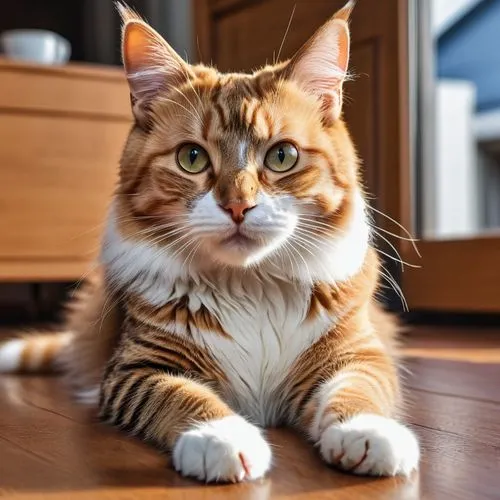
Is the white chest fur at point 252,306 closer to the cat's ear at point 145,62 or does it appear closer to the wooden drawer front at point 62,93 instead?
the cat's ear at point 145,62

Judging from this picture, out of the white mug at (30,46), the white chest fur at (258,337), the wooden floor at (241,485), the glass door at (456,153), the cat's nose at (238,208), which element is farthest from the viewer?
the white mug at (30,46)

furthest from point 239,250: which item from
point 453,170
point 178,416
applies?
point 453,170

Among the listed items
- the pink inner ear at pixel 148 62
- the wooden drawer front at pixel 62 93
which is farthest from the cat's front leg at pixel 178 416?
the wooden drawer front at pixel 62 93

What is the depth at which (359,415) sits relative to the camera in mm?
1026

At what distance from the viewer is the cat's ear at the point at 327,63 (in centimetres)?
126

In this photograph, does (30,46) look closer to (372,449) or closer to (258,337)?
(258,337)

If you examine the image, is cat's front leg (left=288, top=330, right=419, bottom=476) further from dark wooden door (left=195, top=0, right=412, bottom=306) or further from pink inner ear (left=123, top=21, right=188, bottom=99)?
dark wooden door (left=195, top=0, right=412, bottom=306)

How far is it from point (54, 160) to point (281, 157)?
1954mm

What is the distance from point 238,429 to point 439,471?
0.25 m

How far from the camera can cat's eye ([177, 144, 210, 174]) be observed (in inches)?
46.2

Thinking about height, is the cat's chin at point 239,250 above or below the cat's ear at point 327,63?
below

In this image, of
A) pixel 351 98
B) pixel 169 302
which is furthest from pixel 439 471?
pixel 351 98

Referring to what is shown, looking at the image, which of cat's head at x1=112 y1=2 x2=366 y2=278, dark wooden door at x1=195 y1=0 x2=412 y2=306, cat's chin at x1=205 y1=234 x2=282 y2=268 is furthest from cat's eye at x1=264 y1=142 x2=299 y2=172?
dark wooden door at x1=195 y1=0 x2=412 y2=306

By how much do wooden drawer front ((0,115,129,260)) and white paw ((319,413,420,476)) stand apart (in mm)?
2056
